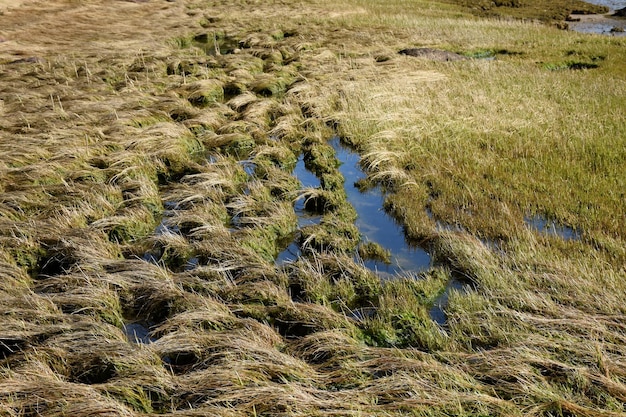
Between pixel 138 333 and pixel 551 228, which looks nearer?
pixel 138 333

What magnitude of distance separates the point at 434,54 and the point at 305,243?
1651 centimetres

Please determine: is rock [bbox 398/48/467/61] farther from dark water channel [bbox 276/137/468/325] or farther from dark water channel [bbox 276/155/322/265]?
dark water channel [bbox 276/155/322/265]

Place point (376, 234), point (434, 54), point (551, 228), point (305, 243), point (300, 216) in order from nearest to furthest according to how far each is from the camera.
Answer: point (305, 243), point (551, 228), point (376, 234), point (300, 216), point (434, 54)

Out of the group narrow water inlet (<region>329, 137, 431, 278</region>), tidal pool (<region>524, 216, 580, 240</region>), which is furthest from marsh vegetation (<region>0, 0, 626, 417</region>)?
narrow water inlet (<region>329, 137, 431, 278</region>)

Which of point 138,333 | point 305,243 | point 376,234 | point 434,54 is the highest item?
point 434,54

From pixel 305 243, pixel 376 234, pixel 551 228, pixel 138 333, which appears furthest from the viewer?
pixel 376 234

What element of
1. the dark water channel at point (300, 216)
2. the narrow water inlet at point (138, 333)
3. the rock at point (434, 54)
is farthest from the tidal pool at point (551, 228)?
the rock at point (434, 54)

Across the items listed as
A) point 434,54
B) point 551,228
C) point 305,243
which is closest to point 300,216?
point 305,243

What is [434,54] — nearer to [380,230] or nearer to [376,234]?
[380,230]

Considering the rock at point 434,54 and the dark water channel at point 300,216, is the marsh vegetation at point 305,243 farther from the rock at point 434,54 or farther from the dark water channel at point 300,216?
the rock at point 434,54

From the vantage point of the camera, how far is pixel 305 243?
8.23 meters

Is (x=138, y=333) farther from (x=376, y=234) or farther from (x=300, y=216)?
(x=376, y=234)

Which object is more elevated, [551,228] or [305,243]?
[551,228]

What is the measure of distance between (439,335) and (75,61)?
761 inches
